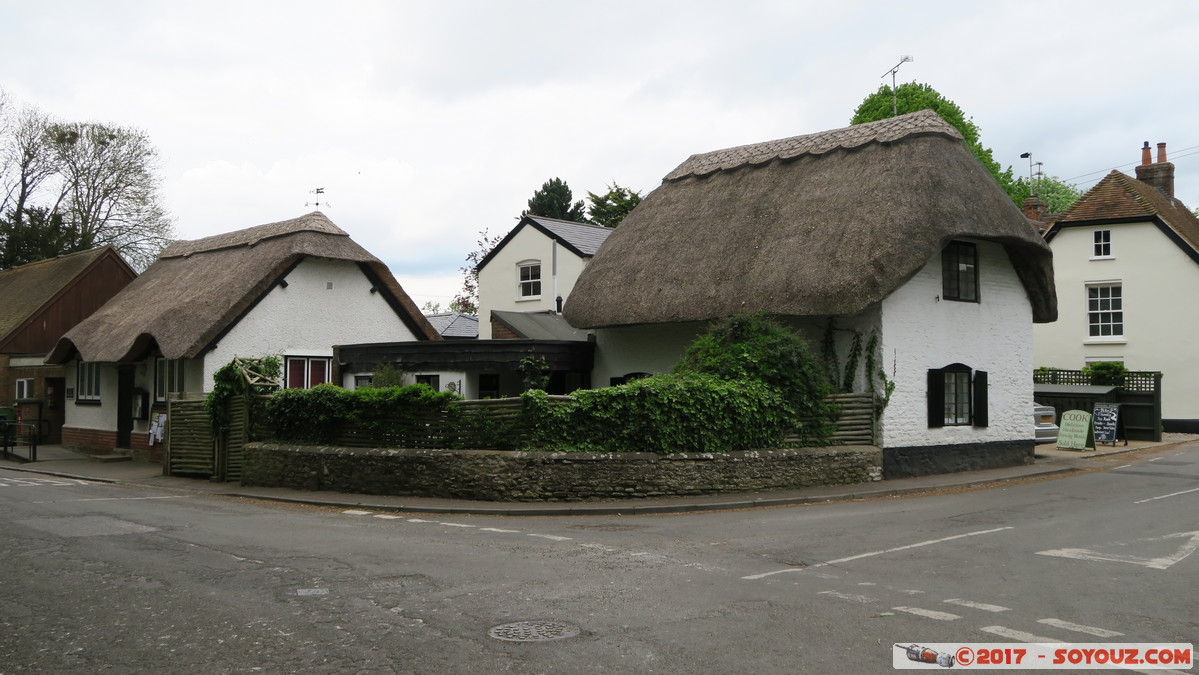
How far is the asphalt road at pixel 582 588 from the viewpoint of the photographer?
19.7 feet

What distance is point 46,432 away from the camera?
29125mm

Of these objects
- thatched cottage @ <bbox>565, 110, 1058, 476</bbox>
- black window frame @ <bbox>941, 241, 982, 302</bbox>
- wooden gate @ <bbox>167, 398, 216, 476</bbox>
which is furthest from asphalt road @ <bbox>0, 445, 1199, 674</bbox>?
black window frame @ <bbox>941, 241, 982, 302</bbox>

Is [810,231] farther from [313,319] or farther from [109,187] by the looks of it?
[109,187]

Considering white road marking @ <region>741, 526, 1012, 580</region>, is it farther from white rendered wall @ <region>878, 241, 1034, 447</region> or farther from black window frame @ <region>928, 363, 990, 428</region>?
black window frame @ <region>928, 363, 990, 428</region>

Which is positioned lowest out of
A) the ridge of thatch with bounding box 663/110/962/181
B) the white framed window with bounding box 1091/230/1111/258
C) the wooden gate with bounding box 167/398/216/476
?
the wooden gate with bounding box 167/398/216/476

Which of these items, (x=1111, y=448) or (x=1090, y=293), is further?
(x=1090, y=293)

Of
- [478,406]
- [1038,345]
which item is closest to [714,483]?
[478,406]

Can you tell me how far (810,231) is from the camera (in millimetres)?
18375

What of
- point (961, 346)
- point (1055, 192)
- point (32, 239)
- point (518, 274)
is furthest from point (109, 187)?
point (1055, 192)

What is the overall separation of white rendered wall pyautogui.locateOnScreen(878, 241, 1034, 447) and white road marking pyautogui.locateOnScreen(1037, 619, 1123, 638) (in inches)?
427

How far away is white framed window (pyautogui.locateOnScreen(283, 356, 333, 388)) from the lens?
24.6 metres

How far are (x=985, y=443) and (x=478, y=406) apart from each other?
11.3 meters

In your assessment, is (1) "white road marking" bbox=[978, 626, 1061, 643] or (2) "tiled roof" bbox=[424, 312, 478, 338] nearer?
(1) "white road marking" bbox=[978, 626, 1061, 643]

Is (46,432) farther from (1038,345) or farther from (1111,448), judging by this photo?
(1038,345)
